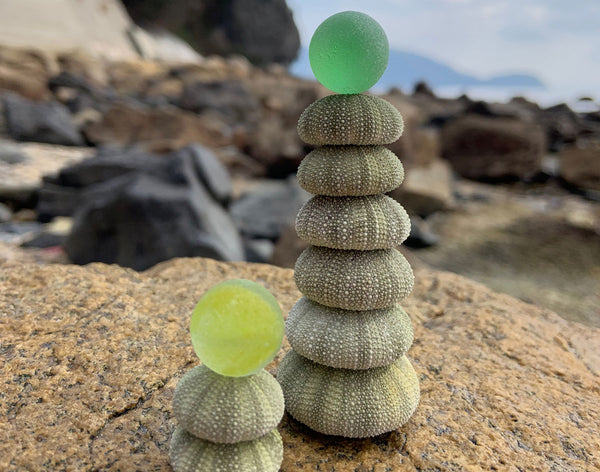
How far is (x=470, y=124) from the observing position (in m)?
12.6

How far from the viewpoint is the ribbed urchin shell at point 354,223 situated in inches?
75.0

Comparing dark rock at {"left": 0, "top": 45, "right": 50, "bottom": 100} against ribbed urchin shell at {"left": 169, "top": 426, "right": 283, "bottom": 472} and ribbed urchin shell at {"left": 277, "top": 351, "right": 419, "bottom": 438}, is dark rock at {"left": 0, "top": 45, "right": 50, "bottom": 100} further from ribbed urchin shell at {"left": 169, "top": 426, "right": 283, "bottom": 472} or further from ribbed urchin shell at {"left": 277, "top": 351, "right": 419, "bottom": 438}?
ribbed urchin shell at {"left": 169, "top": 426, "right": 283, "bottom": 472}

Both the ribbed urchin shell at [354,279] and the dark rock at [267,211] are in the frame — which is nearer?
the ribbed urchin shell at [354,279]

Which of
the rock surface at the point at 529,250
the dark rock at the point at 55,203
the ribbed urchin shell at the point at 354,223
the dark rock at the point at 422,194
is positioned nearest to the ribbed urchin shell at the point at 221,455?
the ribbed urchin shell at the point at 354,223

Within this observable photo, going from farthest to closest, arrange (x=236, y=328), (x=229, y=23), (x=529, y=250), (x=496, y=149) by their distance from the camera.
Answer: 1. (x=229, y=23)
2. (x=496, y=149)
3. (x=529, y=250)
4. (x=236, y=328)

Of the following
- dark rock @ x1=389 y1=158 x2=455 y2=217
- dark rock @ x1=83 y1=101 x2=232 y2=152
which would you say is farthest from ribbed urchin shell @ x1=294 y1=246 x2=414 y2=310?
dark rock @ x1=83 y1=101 x2=232 y2=152

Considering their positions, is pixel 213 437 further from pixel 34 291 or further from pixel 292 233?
pixel 292 233

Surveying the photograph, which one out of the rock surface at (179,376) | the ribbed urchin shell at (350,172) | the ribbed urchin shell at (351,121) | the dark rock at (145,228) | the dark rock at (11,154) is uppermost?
the ribbed urchin shell at (351,121)

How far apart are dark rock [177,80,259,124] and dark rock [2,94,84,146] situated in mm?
6751

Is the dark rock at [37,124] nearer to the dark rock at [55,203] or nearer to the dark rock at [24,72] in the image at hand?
the dark rock at [55,203]

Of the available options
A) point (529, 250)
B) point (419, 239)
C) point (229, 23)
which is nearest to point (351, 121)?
point (419, 239)

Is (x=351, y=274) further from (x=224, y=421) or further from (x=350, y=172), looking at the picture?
(x=224, y=421)

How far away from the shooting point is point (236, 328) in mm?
1547

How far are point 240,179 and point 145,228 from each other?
537cm
